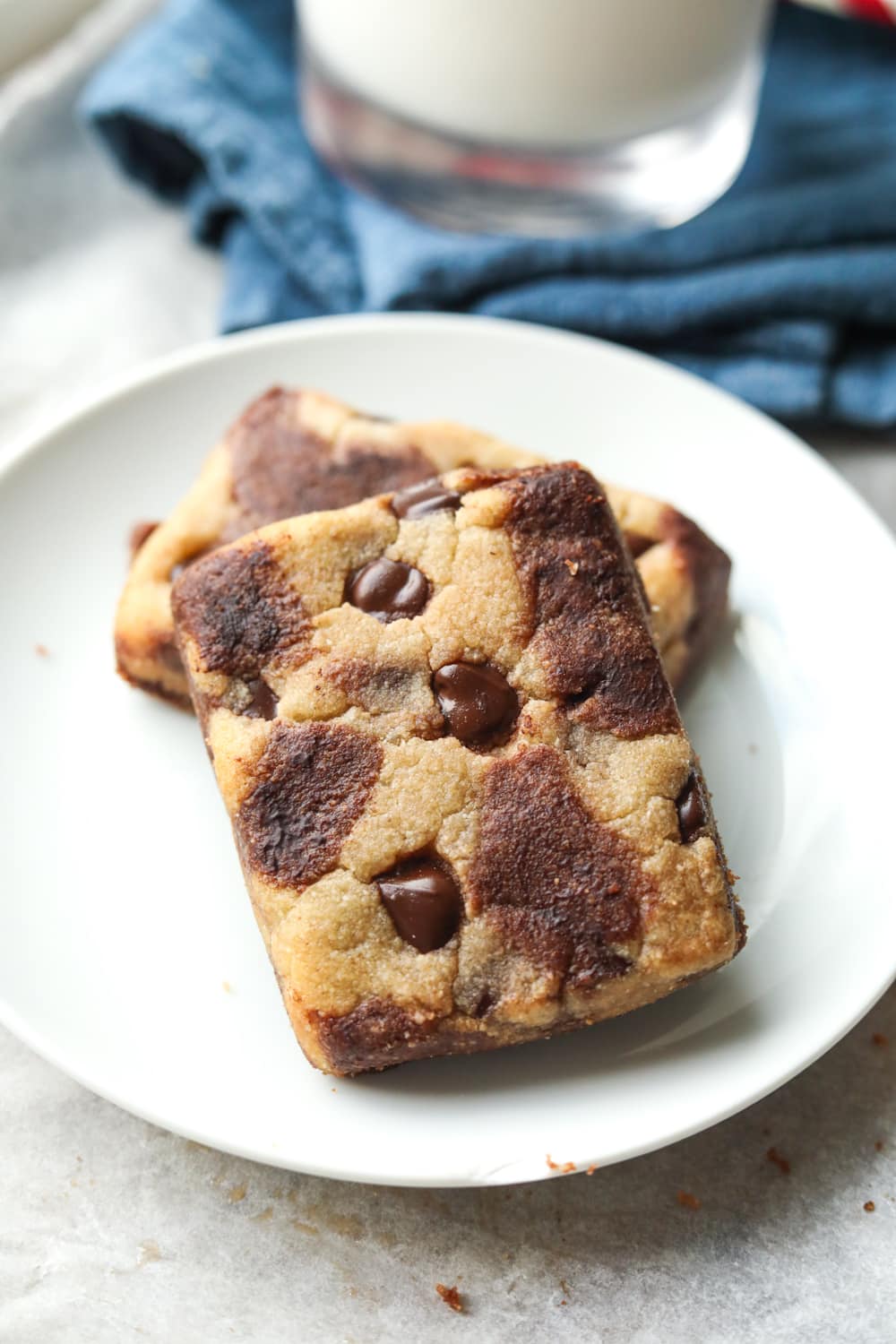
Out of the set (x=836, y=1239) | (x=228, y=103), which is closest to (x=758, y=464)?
(x=836, y=1239)

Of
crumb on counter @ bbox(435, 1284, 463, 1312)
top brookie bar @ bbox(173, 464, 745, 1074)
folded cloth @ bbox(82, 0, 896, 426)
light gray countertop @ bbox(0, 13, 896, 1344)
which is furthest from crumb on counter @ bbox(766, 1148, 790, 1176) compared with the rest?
folded cloth @ bbox(82, 0, 896, 426)

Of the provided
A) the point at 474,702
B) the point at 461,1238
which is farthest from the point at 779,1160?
the point at 474,702

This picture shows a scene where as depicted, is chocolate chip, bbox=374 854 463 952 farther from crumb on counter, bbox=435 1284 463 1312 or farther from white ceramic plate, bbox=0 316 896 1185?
crumb on counter, bbox=435 1284 463 1312

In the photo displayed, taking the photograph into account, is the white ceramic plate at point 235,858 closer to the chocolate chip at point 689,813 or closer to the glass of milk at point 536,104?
the chocolate chip at point 689,813

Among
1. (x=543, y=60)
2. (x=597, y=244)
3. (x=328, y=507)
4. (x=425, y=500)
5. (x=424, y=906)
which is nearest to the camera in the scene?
(x=424, y=906)

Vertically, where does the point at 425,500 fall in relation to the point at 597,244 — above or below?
above

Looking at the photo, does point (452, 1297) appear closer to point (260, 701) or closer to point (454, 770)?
point (454, 770)

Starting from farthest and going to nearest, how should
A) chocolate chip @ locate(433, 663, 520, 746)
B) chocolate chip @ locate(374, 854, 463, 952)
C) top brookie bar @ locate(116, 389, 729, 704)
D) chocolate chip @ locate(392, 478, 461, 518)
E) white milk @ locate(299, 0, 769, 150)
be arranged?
1. white milk @ locate(299, 0, 769, 150)
2. top brookie bar @ locate(116, 389, 729, 704)
3. chocolate chip @ locate(392, 478, 461, 518)
4. chocolate chip @ locate(433, 663, 520, 746)
5. chocolate chip @ locate(374, 854, 463, 952)
